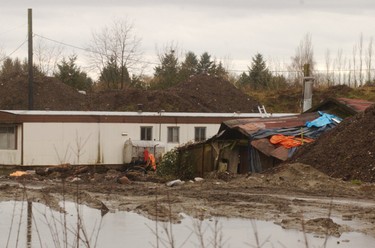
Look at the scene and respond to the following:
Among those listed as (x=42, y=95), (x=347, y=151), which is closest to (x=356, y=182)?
(x=347, y=151)

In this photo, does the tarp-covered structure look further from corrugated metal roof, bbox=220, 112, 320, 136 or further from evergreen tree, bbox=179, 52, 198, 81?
evergreen tree, bbox=179, 52, 198, 81

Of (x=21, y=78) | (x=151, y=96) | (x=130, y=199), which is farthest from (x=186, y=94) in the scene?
(x=130, y=199)

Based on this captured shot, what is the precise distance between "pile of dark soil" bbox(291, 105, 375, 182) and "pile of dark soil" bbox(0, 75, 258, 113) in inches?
1171

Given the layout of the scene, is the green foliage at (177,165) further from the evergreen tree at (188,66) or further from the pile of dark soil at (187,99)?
the evergreen tree at (188,66)

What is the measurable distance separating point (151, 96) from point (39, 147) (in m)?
19.1

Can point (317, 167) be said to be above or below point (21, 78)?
below

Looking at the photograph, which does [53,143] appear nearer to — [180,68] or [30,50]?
[30,50]

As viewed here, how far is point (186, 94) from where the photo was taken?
56.5m

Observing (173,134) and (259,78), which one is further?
(259,78)

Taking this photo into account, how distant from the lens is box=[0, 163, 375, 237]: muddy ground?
12391 millimetres

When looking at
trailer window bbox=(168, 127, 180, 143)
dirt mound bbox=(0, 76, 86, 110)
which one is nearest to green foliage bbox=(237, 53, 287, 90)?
dirt mound bbox=(0, 76, 86, 110)

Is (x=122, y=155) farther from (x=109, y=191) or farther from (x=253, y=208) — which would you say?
(x=253, y=208)

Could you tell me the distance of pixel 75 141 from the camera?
115 feet

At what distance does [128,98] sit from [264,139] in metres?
31.6
